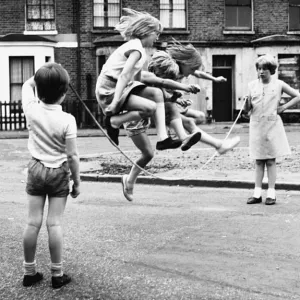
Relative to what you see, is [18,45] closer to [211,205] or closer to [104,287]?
[211,205]

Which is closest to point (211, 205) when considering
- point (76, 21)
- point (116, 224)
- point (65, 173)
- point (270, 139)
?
point (270, 139)

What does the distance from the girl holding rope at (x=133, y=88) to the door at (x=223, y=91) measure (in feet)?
83.7

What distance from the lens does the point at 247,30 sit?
1234 inches

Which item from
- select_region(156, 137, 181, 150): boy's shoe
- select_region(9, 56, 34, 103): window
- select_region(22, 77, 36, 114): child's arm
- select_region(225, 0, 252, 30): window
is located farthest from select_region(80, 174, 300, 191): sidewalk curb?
select_region(225, 0, 252, 30): window

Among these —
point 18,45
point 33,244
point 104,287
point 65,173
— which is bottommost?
point 104,287

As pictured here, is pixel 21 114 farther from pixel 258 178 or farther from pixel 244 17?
pixel 258 178

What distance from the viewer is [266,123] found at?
9383 mm

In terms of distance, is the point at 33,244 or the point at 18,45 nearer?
the point at 33,244

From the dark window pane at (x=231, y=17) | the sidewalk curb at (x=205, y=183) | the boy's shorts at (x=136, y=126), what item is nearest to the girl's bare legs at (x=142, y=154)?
the boy's shorts at (x=136, y=126)

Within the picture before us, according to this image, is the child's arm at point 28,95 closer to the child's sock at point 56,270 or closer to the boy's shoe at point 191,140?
the child's sock at point 56,270

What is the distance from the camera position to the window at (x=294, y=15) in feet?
103

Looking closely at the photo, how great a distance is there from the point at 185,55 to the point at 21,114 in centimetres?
2408

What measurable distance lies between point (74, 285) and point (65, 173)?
2.80ft

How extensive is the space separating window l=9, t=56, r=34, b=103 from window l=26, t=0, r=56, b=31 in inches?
55.9
